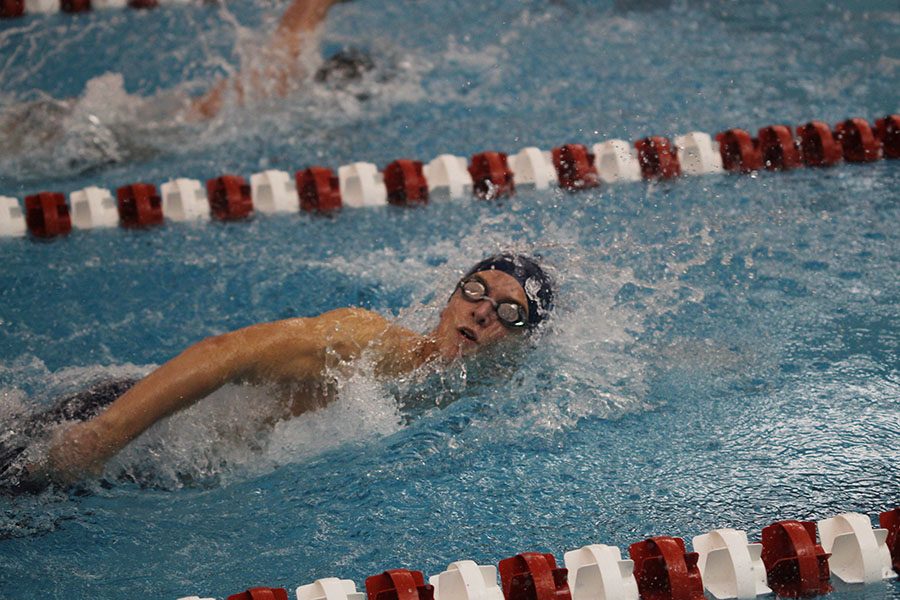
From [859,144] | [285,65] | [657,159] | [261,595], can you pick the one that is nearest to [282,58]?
[285,65]

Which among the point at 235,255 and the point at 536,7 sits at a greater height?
the point at 536,7

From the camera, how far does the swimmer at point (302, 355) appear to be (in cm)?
260

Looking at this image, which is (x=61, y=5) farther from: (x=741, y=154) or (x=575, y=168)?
(x=741, y=154)

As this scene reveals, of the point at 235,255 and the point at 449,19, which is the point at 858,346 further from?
the point at 449,19

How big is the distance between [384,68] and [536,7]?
3.62 feet

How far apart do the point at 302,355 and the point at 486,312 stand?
488 mm

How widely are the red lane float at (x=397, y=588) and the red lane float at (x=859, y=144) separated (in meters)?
2.73

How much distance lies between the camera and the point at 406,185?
4.06 meters

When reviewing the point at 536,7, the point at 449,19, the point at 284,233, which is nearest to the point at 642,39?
the point at 536,7

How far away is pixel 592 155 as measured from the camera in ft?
13.7

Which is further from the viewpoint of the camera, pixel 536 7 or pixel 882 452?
pixel 536 7

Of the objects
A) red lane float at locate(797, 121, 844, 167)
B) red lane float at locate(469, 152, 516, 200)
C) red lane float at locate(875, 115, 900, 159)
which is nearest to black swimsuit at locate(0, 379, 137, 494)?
red lane float at locate(469, 152, 516, 200)

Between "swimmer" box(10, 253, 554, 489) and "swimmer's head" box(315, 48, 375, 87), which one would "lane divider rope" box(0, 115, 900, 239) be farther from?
"swimmer" box(10, 253, 554, 489)

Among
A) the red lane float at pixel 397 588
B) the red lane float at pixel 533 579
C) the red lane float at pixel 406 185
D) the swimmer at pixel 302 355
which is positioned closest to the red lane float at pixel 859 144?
the red lane float at pixel 406 185
